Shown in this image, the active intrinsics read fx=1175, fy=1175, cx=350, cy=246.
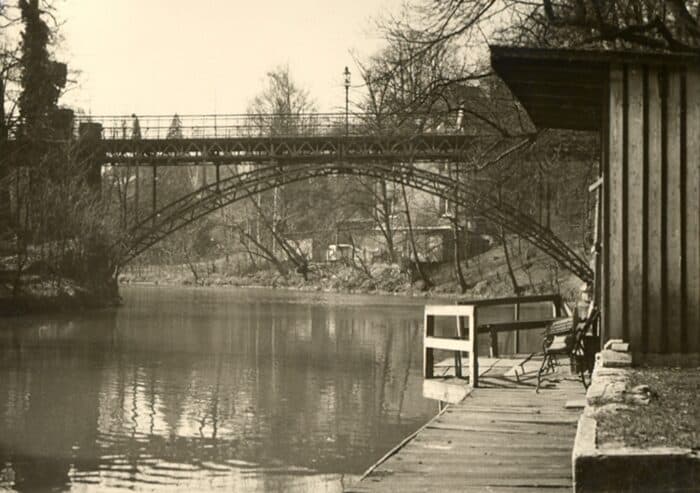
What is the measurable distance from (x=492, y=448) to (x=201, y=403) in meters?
7.64

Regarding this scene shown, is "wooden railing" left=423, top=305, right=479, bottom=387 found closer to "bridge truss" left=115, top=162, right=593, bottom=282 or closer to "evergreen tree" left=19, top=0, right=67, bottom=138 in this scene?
"evergreen tree" left=19, top=0, right=67, bottom=138

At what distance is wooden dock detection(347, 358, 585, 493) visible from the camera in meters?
6.71

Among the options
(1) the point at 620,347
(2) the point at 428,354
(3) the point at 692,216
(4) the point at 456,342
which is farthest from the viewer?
(2) the point at 428,354

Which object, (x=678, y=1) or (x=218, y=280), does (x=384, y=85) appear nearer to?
(x=678, y=1)

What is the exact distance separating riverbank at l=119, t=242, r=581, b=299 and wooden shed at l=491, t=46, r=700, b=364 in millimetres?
28978

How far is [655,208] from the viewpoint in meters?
9.53

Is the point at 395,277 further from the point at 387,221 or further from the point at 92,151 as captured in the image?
the point at 92,151

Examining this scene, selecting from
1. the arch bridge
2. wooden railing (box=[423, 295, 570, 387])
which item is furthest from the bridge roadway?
wooden railing (box=[423, 295, 570, 387])

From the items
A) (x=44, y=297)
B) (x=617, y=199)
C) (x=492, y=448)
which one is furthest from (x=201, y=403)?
(x=44, y=297)

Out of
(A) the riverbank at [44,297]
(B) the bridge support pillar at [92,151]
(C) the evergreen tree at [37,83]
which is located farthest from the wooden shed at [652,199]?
(B) the bridge support pillar at [92,151]

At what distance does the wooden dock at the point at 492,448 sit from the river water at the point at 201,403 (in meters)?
1.55

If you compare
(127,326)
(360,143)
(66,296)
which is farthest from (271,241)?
(127,326)

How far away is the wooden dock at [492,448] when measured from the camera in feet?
22.0

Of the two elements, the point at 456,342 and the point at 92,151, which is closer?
the point at 456,342
